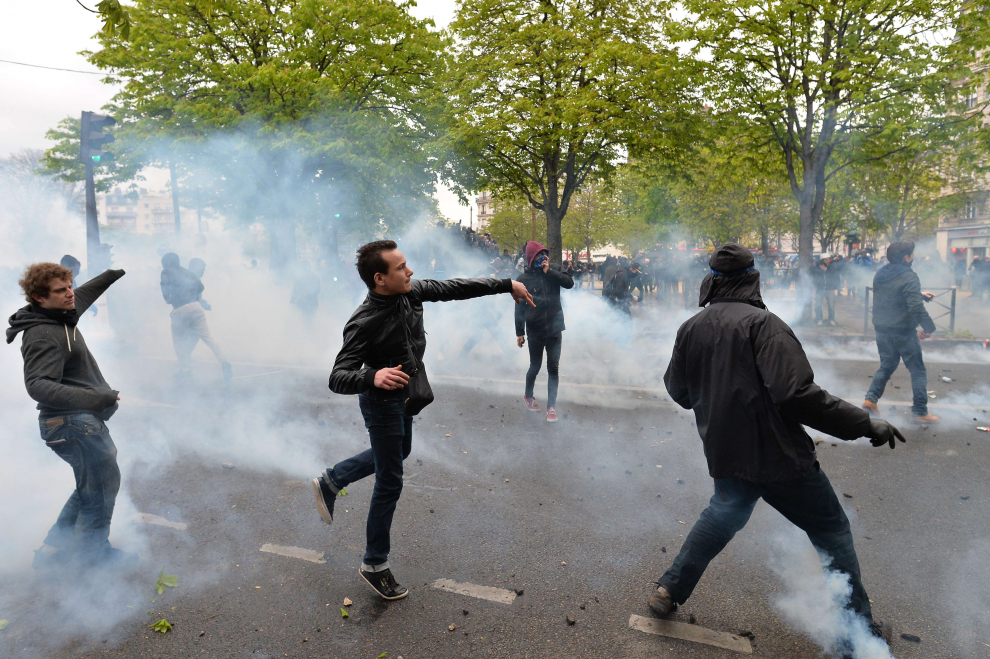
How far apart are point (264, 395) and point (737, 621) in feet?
19.4

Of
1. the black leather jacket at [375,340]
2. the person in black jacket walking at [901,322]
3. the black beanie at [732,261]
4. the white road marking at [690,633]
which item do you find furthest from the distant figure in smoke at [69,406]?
the person in black jacket walking at [901,322]

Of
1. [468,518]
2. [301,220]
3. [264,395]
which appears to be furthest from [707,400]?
[301,220]

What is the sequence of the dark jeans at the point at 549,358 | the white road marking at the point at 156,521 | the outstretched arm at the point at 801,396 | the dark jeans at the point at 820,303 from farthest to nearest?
the dark jeans at the point at 820,303 → the dark jeans at the point at 549,358 → the white road marking at the point at 156,521 → the outstretched arm at the point at 801,396

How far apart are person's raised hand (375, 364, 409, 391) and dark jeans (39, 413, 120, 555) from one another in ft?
5.26

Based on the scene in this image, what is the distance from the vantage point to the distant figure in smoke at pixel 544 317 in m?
6.38

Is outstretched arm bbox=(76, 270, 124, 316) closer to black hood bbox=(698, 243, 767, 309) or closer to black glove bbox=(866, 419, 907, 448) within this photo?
black hood bbox=(698, 243, 767, 309)

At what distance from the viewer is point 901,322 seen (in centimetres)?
607

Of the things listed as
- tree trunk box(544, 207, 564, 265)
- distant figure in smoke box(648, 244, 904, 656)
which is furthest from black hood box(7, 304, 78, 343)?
tree trunk box(544, 207, 564, 265)

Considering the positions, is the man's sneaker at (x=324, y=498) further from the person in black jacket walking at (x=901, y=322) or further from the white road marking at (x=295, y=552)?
the person in black jacket walking at (x=901, y=322)

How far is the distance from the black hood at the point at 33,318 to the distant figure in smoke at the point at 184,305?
5047mm

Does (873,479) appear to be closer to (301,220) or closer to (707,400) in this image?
(707,400)

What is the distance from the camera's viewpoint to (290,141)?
45.3 ft

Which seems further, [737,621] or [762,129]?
[762,129]

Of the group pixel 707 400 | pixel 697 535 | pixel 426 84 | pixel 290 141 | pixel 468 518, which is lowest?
pixel 468 518
